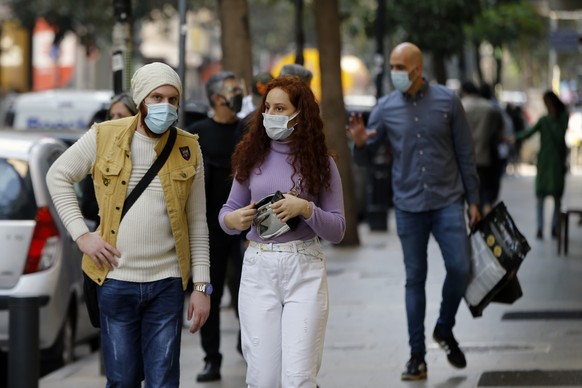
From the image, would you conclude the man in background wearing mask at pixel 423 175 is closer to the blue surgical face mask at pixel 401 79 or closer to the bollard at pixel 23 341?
the blue surgical face mask at pixel 401 79

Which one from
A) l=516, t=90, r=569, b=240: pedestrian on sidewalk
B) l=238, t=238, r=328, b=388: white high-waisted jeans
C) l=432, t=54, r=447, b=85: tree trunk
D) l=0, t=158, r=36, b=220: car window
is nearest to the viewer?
l=238, t=238, r=328, b=388: white high-waisted jeans

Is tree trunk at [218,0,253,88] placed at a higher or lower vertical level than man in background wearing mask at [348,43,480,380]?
higher

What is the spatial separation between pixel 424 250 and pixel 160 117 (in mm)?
3340

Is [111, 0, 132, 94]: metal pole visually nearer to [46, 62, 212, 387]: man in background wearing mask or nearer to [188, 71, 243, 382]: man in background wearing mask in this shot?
[188, 71, 243, 382]: man in background wearing mask

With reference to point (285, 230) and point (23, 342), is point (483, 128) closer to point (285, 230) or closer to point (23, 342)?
point (285, 230)

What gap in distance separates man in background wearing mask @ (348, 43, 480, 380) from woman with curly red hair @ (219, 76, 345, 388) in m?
2.43

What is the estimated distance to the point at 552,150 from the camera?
1803 centimetres

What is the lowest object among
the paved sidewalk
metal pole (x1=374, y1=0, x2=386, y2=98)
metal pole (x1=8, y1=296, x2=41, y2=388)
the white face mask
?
the paved sidewalk

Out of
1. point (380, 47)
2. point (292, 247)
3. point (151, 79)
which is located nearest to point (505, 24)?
point (380, 47)

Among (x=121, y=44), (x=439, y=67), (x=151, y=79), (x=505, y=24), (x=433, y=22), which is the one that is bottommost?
(x=151, y=79)

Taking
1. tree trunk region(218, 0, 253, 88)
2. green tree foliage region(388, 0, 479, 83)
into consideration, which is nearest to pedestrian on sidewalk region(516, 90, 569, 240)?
tree trunk region(218, 0, 253, 88)

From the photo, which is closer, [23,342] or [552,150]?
[23,342]

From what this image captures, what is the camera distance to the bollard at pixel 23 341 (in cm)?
596

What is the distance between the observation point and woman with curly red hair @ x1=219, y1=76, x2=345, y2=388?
596 cm
